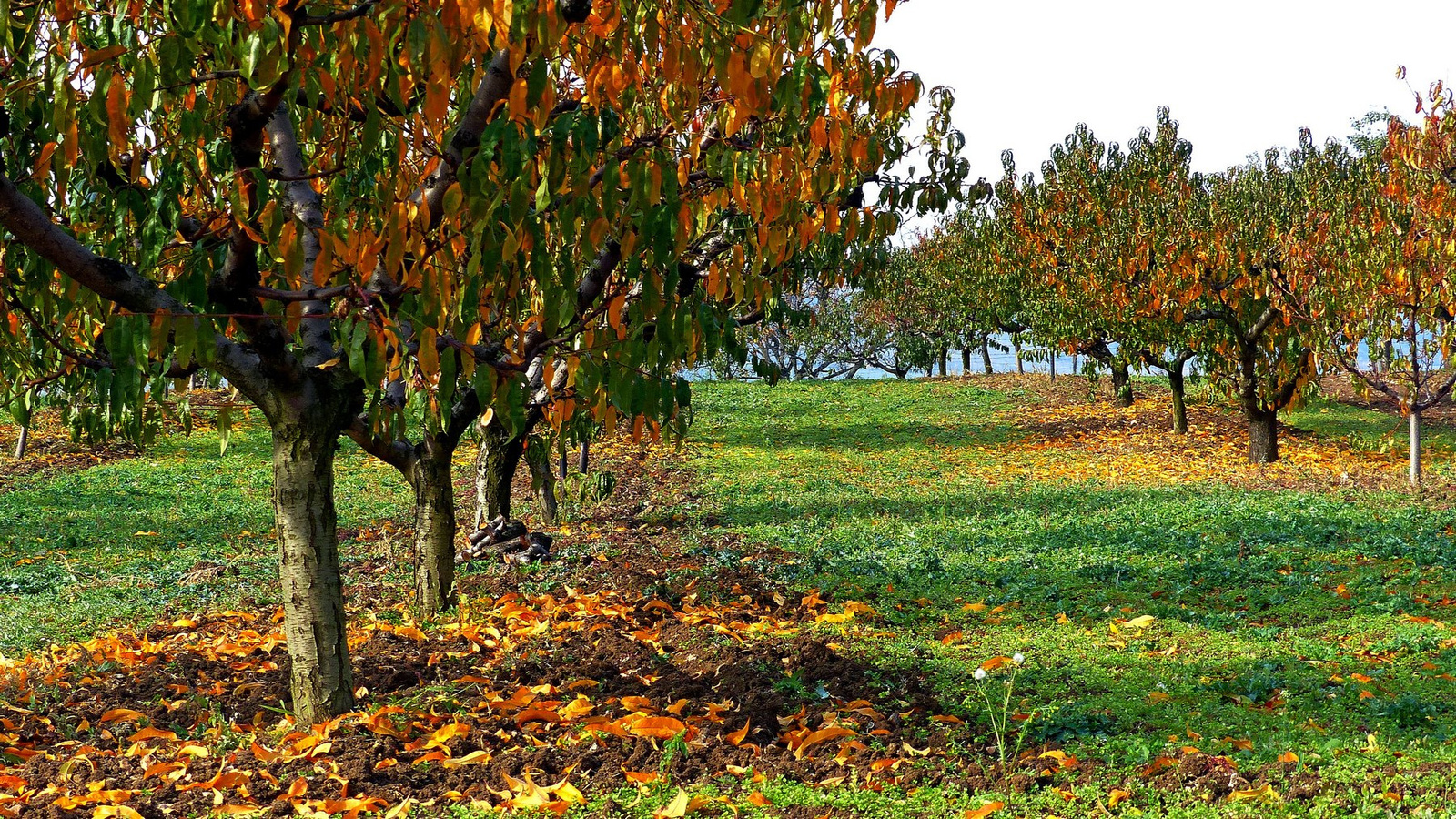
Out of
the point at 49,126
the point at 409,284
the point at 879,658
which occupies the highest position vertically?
the point at 49,126

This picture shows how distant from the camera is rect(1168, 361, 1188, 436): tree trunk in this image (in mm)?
20641

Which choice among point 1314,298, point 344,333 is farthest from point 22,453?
point 1314,298

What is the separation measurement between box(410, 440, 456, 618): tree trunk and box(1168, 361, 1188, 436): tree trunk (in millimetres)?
16515

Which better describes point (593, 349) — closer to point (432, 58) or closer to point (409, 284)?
point (409, 284)

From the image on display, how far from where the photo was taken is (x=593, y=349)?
13.1 ft

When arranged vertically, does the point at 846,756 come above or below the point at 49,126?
below

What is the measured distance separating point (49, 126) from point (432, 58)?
2.32 m

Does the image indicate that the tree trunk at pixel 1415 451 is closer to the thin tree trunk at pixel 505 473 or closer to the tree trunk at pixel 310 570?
the thin tree trunk at pixel 505 473

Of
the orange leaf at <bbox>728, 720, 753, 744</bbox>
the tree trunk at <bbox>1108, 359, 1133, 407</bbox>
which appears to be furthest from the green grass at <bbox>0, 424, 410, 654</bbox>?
the tree trunk at <bbox>1108, 359, 1133, 407</bbox>

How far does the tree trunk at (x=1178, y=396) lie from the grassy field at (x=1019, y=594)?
0.62 metres

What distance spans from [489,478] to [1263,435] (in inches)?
534

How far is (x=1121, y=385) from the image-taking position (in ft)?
85.5

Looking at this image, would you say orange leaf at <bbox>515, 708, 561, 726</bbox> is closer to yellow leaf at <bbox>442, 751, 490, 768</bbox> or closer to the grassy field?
the grassy field

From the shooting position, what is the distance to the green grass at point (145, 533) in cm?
945
